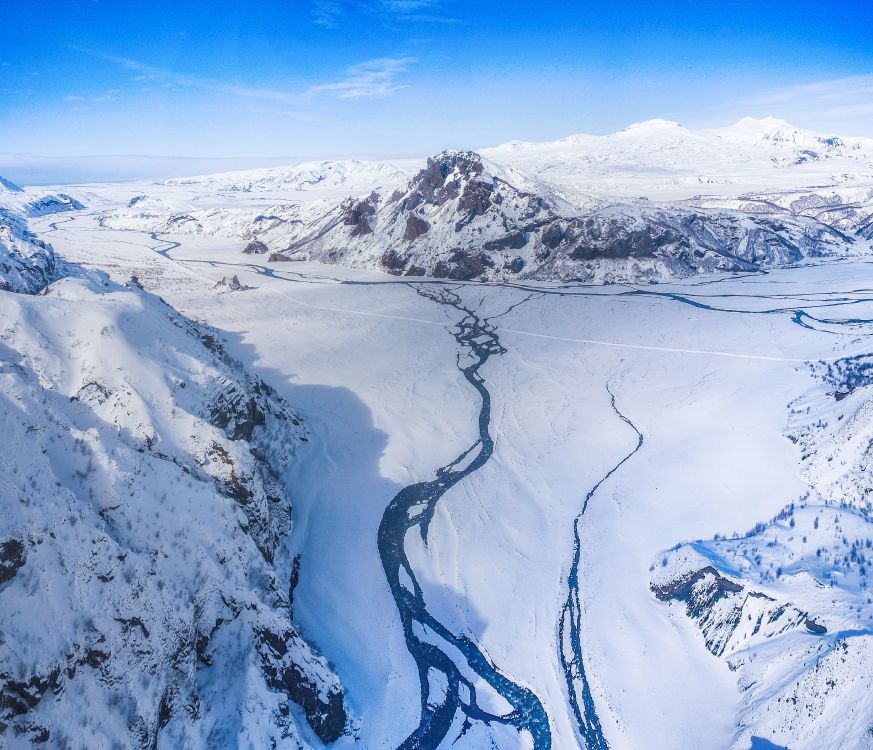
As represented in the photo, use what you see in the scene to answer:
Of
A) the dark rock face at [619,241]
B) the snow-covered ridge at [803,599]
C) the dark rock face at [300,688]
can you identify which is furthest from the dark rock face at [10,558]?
the dark rock face at [619,241]

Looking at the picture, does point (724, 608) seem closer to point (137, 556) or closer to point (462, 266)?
point (137, 556)

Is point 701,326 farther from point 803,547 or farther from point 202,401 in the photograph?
point 202,401

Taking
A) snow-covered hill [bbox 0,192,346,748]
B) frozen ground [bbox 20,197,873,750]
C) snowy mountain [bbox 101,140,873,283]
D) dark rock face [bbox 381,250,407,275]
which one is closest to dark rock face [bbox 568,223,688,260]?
snowy mountain [bbox 101,140,873,283]

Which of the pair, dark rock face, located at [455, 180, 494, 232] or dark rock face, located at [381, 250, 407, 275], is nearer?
dark rock face, located at [381, 250, 407, 275]

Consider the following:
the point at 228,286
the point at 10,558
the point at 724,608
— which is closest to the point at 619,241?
the point at 228,286

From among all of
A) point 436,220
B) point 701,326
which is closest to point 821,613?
point 701,326

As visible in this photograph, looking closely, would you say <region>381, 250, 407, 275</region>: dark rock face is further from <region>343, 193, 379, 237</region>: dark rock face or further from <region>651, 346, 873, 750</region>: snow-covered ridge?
<region>651, 346, 873, 750</region>: snow-covered ridge
